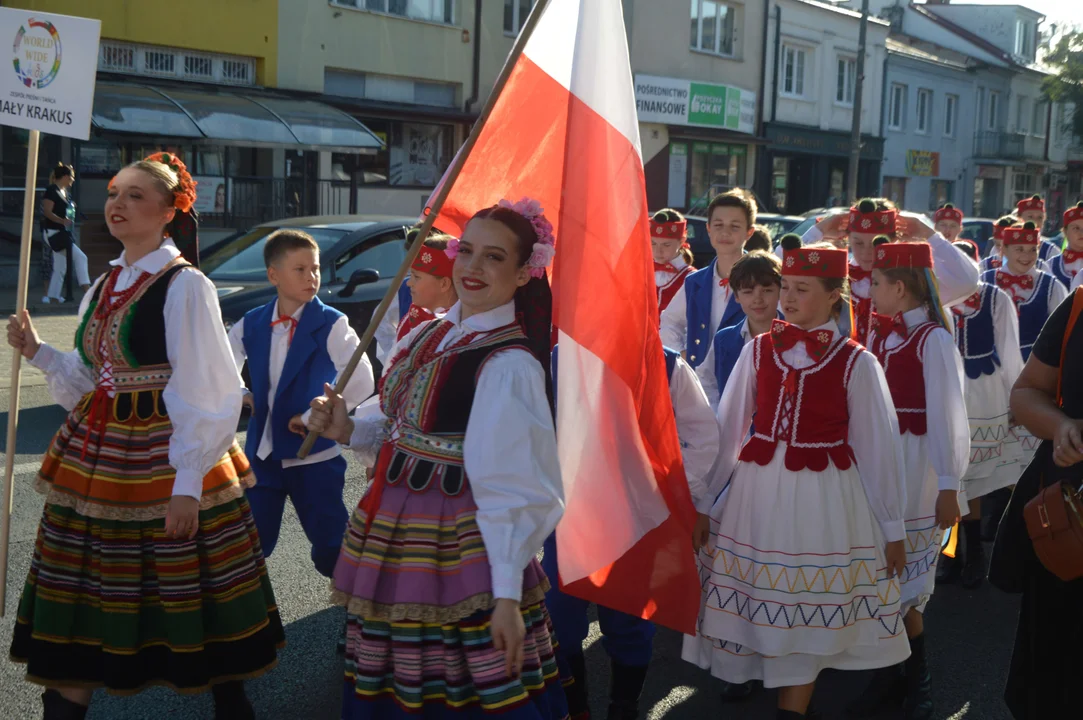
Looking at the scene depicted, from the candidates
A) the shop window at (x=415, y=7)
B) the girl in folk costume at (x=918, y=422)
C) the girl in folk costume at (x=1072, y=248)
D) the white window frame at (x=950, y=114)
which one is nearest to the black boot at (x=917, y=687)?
the girl in folk costume at (x=918, y=422)

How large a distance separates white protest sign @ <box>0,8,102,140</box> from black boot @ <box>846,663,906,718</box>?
358cm

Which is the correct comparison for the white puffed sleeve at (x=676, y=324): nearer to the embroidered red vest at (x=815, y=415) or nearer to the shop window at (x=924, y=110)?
the embroidered red vest at (x=815, y=415)

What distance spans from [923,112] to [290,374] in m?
43.0

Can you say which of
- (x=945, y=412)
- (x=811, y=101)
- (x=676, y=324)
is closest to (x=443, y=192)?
(x=945, y=412)

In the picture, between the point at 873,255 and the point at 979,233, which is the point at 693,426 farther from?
the point at 979,233

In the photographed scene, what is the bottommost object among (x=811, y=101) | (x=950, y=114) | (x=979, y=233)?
(x=979, y=233)

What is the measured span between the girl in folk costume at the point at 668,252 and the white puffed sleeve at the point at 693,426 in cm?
291

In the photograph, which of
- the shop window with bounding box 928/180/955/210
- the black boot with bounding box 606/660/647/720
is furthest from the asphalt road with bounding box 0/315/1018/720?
the shop window with bounding box 928/180/955/210

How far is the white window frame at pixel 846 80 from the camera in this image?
38312 millimetres

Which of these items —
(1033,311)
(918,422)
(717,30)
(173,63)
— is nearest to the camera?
(918,422)

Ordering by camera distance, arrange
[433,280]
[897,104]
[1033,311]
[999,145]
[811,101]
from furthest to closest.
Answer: [999,145], [897,104], [811,101], [1033,311], [433,280]

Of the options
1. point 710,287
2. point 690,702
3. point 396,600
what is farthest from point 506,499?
point 710,287

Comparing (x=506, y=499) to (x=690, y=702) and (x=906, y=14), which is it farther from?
(x=906, y=14)

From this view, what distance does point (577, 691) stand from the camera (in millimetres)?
3990
